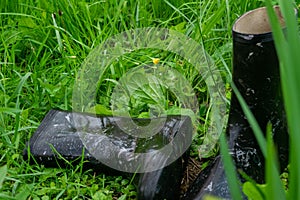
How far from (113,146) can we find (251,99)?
445 millimetres

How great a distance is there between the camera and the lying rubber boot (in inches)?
65.6

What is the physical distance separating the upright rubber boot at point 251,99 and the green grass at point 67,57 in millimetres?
234

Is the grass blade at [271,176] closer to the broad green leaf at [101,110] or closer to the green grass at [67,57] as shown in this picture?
the green grass at [67,57]

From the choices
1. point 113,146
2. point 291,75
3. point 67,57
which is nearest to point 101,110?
point 113,146

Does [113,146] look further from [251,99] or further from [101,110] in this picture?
[251,99]

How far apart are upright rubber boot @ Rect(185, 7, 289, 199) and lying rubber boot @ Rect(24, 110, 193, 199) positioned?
0.31ft

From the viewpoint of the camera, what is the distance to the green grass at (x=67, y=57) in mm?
1801

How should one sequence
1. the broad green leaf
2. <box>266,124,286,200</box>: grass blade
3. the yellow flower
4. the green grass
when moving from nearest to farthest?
<box>266,124,286,200</box>: grass blade < the green grass < the broad green leaf < the yellow flower

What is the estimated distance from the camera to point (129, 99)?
205 centimetres

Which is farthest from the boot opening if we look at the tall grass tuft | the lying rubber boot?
the tall grass tuft

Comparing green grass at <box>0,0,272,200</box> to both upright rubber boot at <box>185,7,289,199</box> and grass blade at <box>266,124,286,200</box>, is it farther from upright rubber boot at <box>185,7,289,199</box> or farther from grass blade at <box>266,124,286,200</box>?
grass blade at <box>266,124,286,200</box>

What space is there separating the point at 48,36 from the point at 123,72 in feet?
1.20

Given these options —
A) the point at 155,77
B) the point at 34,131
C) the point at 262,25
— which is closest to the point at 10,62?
the point at 34,131

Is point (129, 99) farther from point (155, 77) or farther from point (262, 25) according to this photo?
point (262, 25)
